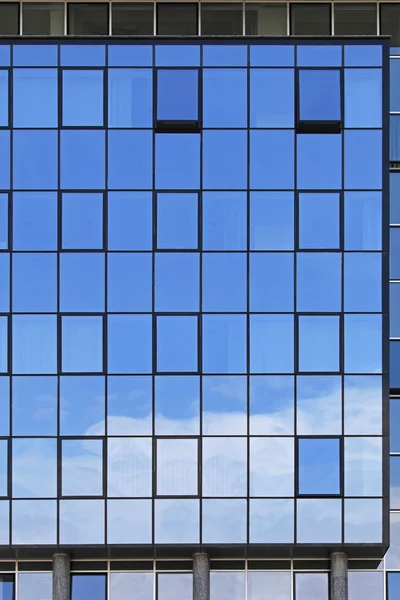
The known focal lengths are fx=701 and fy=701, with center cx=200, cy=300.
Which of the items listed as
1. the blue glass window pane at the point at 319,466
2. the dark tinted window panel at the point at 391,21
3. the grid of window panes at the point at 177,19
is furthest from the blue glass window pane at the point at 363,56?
the blue glass window pane at the point at 319,466

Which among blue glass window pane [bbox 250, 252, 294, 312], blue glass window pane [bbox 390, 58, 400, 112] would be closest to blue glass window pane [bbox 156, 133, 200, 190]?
blue glass window pane [bbox 250, 252, 294, 312]

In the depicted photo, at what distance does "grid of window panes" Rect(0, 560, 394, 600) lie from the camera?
18750mm

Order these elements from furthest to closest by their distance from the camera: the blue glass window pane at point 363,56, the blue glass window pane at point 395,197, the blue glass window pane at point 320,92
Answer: the blue glass window pane at point 395,197, the blue glass window pane at point 363,56, the blue glass window pane at point 320,92

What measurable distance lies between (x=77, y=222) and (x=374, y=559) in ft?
39.7

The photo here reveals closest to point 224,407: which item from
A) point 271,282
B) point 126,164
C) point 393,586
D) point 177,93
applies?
point 271,282

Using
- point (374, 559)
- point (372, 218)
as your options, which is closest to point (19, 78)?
point (372, 218)

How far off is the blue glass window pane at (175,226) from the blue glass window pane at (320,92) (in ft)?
13.8

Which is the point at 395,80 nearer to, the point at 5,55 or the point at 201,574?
the point at 5,55

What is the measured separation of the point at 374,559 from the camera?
18906 mm

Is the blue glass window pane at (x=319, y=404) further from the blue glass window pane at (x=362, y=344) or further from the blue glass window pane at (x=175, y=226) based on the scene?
the blue glass window pane at (x=175, y=226)

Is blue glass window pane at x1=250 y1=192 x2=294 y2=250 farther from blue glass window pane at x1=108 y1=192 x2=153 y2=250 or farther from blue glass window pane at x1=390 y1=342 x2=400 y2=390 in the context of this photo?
blue glass window pane at x1=390 y1=342 x2=400 y2=390

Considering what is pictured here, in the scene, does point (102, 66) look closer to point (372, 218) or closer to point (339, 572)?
point (372, 218)

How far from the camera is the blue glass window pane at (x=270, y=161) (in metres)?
18.9

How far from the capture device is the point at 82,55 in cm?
1900
